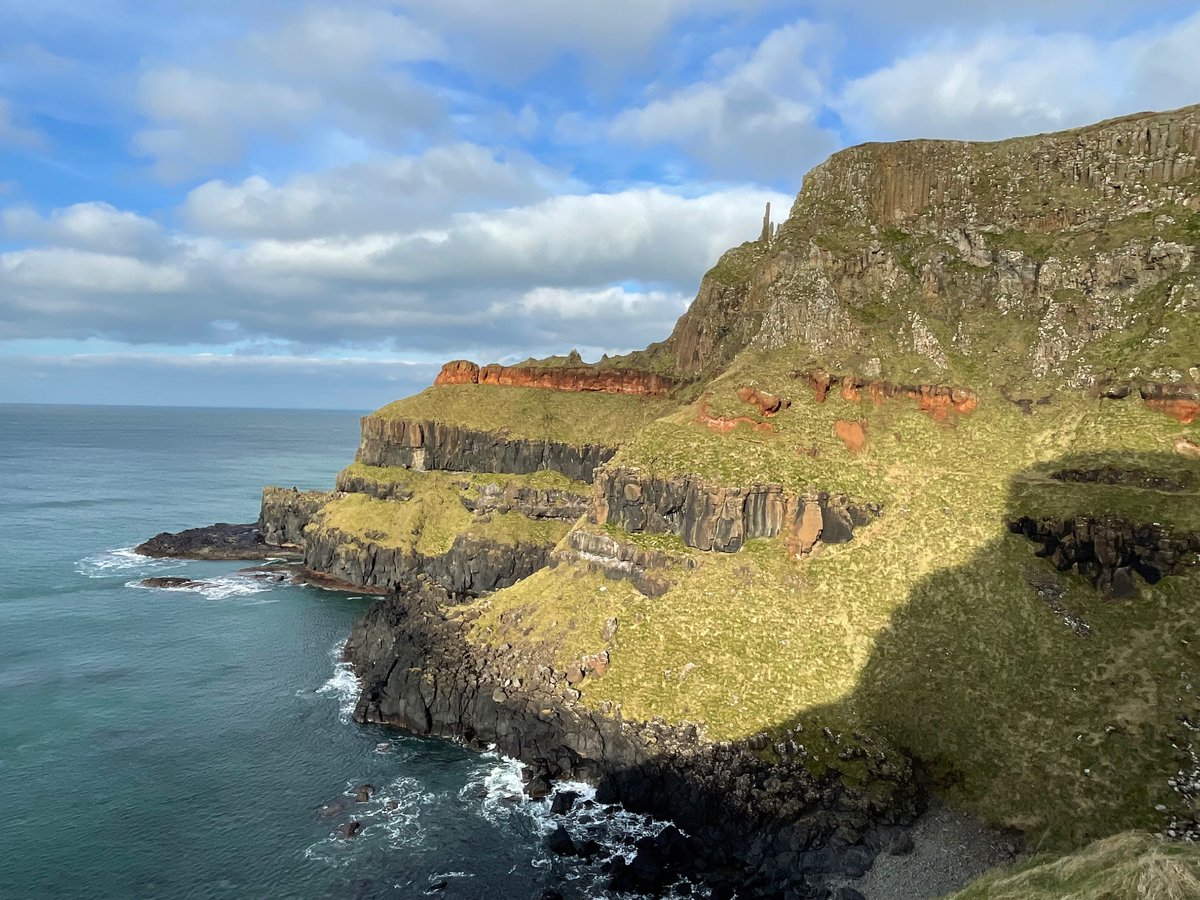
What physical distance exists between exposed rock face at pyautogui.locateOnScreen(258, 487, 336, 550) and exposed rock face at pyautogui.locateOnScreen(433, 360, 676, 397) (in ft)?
99.7

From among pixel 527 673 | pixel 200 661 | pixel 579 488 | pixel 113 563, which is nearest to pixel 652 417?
pixel 579 488

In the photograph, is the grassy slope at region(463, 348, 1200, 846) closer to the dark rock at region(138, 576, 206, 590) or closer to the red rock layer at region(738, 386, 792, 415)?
the red rock layer at region(738, 386, 792, 415)

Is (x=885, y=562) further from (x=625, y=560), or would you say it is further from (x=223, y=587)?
(x=223, y=587)

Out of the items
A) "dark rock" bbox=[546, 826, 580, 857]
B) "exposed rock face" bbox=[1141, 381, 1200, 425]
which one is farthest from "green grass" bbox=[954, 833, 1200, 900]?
"exposed rock face" bbox=[1141, 381, 1200, 425]

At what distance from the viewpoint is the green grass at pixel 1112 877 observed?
910 inches

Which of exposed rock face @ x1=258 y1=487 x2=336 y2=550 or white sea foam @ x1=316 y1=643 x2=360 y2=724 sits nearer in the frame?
white sea foam @ x1=316 y1=643 x2=360 y2=724

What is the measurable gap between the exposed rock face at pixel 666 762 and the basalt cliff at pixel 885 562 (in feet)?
0.66

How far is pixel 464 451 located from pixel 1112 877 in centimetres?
9657

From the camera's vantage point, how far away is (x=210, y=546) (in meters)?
118

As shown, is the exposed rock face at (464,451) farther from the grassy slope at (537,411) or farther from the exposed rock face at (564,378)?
the exposed rock face at (564,378)

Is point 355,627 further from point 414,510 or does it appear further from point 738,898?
point 738,898

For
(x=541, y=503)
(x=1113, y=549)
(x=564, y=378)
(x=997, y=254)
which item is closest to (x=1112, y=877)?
(x=1113, y=549)

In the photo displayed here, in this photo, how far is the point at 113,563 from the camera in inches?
4250

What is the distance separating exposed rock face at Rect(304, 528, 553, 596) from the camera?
301 feet
